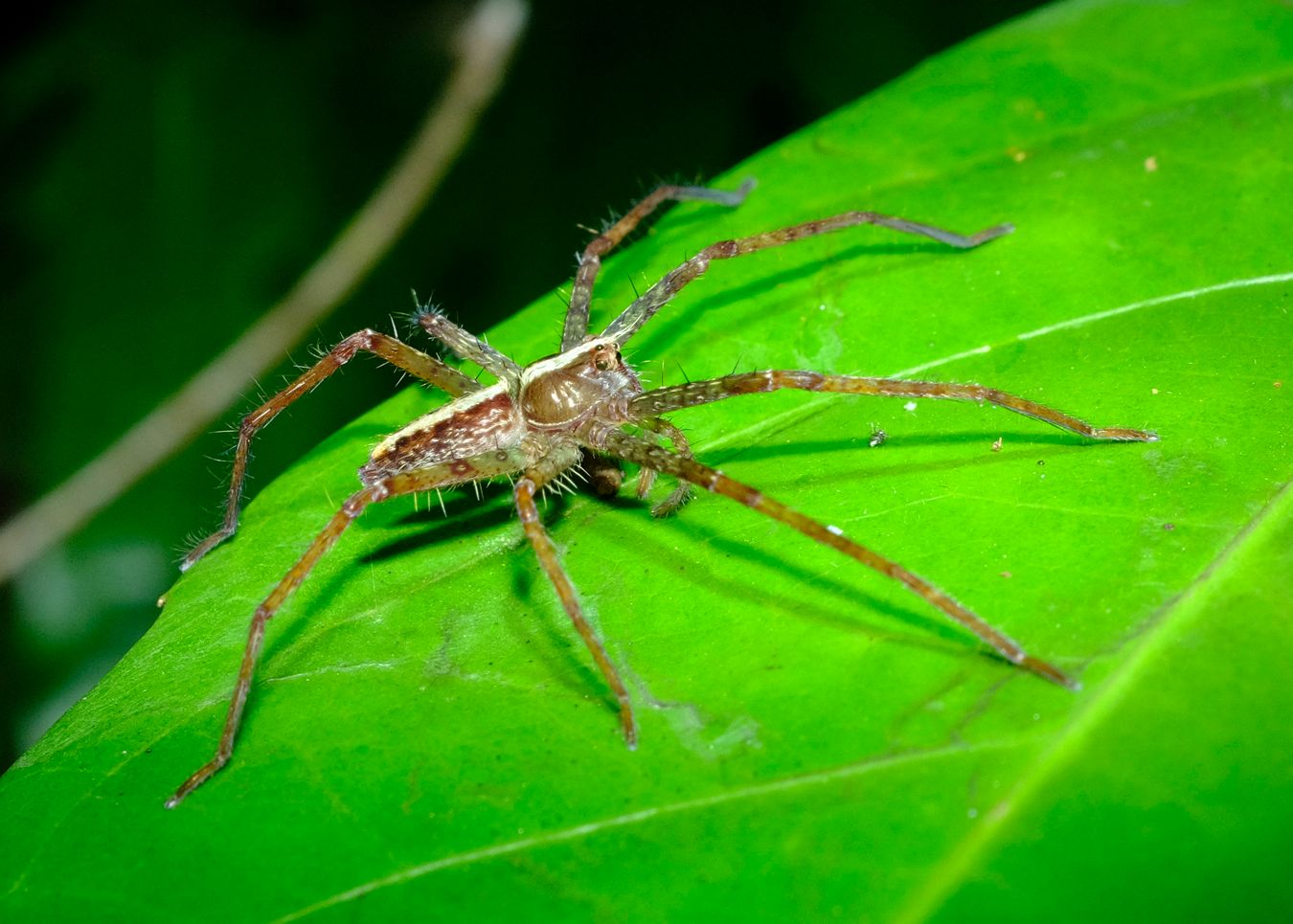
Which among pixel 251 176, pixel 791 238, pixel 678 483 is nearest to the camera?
pixel 678 483

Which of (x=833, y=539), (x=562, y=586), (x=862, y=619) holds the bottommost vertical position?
(x=862, y=619)

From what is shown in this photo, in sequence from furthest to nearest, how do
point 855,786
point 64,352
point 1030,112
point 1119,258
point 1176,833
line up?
point 64,352 < point 1030,112 < point 1119,258 < point 855,786 < point 1176,833

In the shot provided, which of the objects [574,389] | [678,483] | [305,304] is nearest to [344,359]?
[574,389]

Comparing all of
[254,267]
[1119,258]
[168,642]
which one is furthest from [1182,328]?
[254,267]

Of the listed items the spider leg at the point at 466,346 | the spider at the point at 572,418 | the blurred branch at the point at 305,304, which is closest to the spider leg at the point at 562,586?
the spider at the point at 572,418

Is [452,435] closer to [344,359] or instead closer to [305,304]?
[344,359]

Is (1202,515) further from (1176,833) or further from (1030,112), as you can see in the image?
(1030,112)

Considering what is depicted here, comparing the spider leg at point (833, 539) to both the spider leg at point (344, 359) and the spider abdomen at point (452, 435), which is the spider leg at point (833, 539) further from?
the spider leg at point (344, 359)
